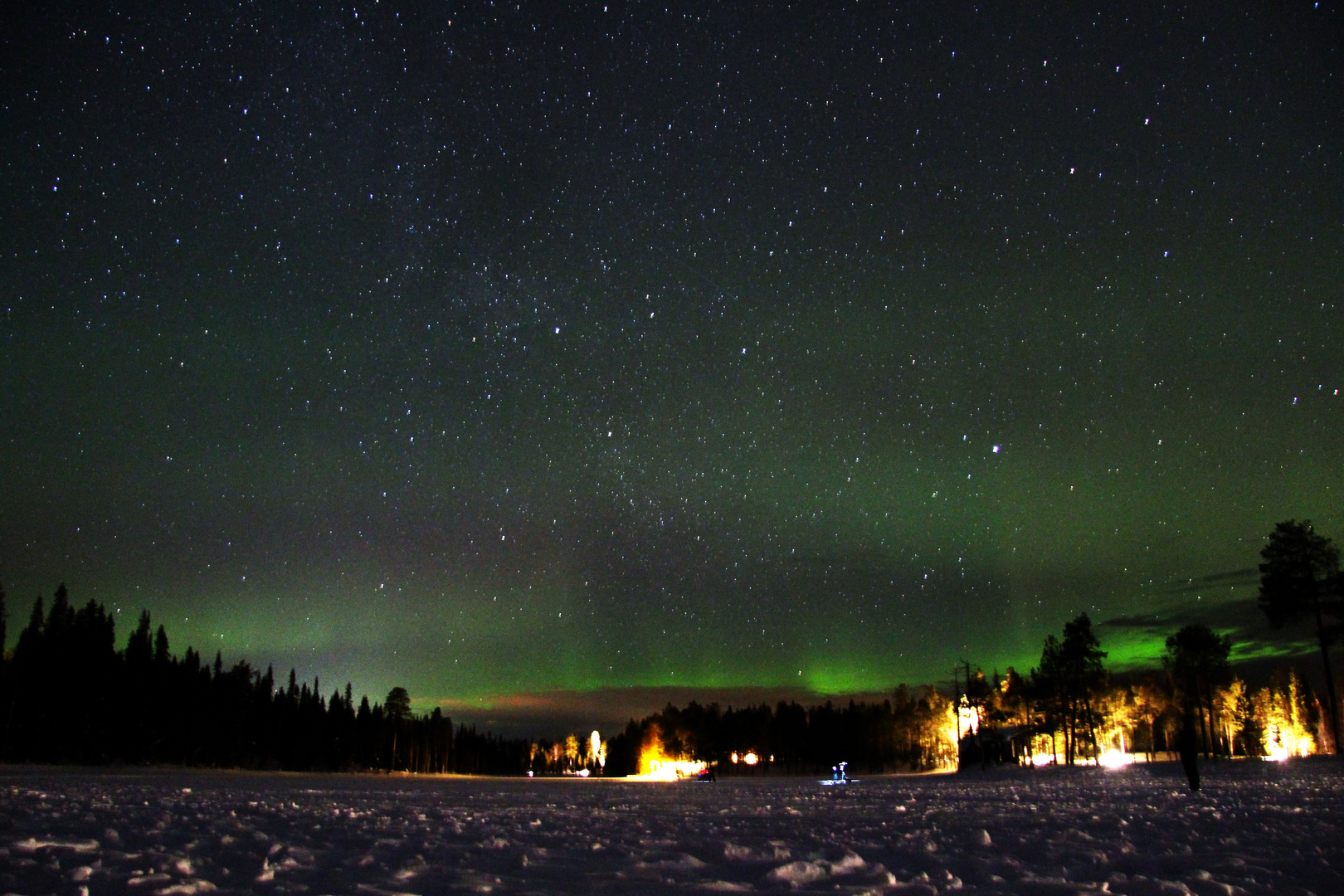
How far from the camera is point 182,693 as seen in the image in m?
92.6

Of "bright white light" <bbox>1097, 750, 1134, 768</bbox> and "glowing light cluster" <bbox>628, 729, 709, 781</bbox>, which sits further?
"glowing light cluster" <bbox>628, 729, 709, 781</bbox>

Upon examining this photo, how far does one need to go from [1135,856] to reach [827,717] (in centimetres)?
16282

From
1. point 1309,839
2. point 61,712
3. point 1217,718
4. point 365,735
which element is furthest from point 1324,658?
point 365,735

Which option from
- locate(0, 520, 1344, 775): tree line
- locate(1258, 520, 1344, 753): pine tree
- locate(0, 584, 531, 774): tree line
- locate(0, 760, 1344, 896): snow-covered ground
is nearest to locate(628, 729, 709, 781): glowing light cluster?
locate(0, 520, 1344, 775): tree line

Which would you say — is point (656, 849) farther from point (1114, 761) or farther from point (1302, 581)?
point (1114, 761)

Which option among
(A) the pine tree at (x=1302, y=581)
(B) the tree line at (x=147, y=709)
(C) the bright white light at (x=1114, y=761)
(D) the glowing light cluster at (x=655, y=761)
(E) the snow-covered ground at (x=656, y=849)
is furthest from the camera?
(D) the glowing light cluster at (x=655, y=761)

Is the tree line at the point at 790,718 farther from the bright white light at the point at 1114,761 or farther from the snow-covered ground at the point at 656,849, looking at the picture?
the snow-covered ground at the point at 656,849

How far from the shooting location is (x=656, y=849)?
10.4m

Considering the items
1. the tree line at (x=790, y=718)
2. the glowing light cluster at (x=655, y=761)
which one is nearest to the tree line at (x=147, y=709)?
the tree line at (x=790, y=718)

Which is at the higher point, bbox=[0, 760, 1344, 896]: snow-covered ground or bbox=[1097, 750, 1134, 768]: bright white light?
bbox=[0, 760, 1344, 896]: snow-covered ground

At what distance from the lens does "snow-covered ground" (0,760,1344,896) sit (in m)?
7.56

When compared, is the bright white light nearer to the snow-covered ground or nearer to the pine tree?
the pine tree

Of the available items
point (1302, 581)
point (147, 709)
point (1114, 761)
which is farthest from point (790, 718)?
point (1302, 581)

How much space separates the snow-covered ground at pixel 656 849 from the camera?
756 cm
